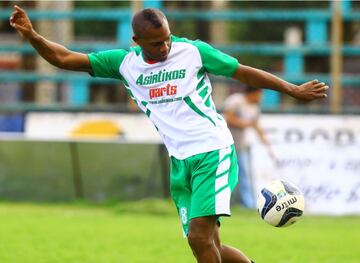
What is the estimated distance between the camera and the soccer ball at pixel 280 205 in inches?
282

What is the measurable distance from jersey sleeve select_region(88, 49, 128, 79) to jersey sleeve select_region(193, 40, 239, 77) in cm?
58

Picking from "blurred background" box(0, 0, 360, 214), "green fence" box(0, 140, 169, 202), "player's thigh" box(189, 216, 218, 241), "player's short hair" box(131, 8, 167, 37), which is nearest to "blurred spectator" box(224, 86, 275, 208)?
"blurred background" box(0, 0, 360, 214)

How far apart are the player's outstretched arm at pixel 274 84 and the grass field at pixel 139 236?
9.24 ft

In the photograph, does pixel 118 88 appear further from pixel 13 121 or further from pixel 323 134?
pixel 323 134

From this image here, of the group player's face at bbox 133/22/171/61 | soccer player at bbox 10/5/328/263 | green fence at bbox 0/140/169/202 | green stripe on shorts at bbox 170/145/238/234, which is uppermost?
player's face at bbox 133/22/171/61

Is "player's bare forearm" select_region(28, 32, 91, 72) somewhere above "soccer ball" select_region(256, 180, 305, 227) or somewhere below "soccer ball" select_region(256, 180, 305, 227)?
above

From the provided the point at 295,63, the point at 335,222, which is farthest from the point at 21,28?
the point at 295,63

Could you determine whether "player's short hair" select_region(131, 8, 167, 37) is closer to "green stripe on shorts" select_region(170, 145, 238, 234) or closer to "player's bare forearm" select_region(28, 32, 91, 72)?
"player's bare forearm" select_region(28, 32, 91, 72)

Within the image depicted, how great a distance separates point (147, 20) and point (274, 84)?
3.26 ft

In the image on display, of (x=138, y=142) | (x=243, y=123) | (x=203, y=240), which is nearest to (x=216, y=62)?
(x=203, y=240)

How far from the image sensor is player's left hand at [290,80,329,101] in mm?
7055

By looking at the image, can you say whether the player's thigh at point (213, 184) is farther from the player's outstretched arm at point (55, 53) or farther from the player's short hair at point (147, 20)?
the player's outstretched arm at point (55, 53)

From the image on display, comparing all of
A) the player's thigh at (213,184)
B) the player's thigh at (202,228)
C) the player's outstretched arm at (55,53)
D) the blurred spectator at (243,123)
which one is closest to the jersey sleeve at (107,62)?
the player's outstretched arm at (55,53)

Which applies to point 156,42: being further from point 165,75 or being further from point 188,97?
point 188,97
